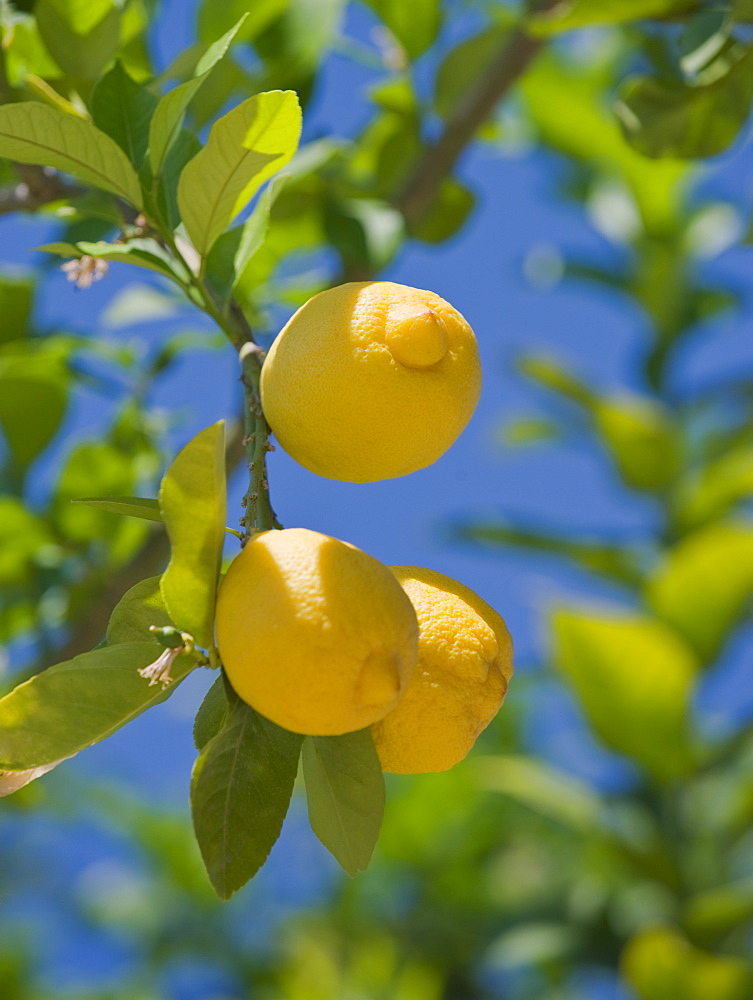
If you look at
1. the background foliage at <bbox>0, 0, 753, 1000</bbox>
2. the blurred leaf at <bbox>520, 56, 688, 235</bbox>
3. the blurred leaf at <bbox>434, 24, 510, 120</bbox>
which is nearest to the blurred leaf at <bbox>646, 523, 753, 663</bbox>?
the background foliage at <bbox>0, 0, 753, 1000</bbox>

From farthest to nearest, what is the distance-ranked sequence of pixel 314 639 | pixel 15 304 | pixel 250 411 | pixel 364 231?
pixel 15 304, pixel 364 231, pixel 250 411, pixel 314 639

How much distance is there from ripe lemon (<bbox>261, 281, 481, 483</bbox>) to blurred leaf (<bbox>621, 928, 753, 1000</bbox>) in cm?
130

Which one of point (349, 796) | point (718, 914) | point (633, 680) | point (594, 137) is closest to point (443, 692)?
point (349, 796)

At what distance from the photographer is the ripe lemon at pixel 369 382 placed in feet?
1.34

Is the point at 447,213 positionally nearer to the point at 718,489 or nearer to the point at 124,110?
the point at 124,110

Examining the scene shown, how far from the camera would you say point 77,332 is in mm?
990

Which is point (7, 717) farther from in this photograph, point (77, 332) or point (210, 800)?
point (77, 332)

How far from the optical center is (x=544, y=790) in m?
1.63

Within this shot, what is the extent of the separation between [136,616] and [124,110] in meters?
0.29

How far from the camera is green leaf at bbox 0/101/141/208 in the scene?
0.44 meters


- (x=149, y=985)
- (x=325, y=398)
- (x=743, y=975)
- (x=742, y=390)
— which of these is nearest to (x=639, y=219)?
(x=742, y=390)

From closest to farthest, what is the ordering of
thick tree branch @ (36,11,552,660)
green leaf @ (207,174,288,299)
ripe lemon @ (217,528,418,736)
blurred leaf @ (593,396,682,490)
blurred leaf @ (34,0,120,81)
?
ripe lemon @ (217,528,418,736), green leaf @ (207,174,288,299), blurred leaf @ (34,0,120,81), thick tree branch @ (36,11,552,660), blurred leaf @ (593,396,682,490)

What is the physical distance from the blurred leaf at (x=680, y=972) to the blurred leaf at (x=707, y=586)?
475mm

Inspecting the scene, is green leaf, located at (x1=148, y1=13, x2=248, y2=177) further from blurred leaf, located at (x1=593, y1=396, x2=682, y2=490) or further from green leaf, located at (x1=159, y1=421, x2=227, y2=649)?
blurred leaf, located at (x1=593, y1=396, x2=682, y2=490)
